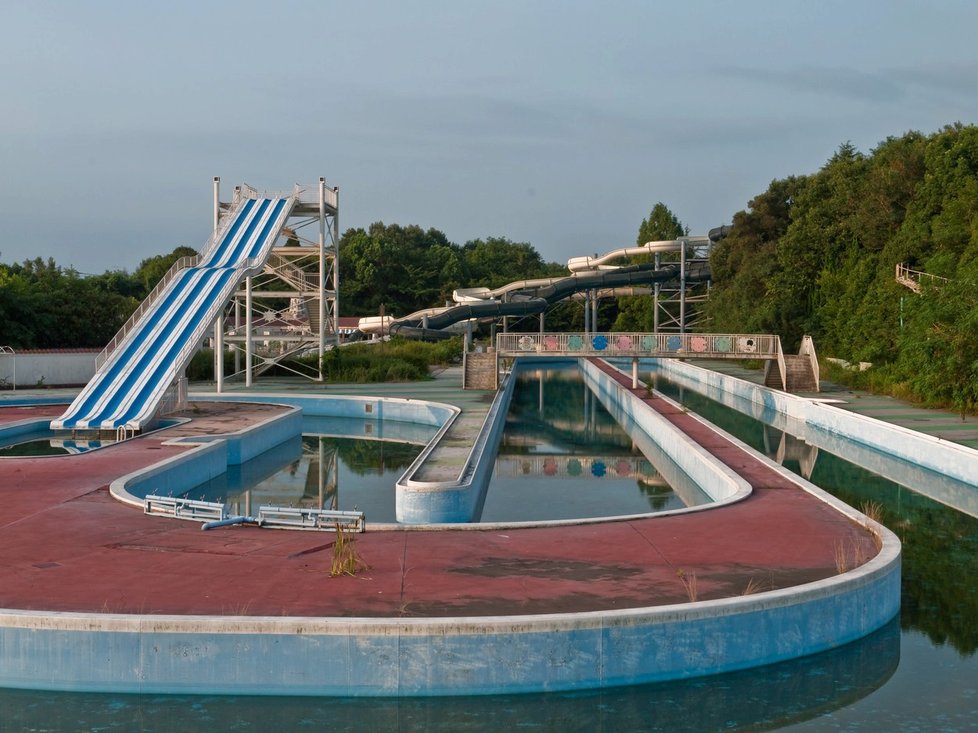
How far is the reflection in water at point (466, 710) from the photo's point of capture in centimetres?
802

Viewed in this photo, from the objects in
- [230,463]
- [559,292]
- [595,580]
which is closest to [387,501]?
[230,463]

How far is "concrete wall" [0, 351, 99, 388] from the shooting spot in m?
32.6

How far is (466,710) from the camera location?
324 inches

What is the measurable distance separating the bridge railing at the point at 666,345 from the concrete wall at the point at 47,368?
48.2 feet

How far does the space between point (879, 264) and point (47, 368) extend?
2906 cm

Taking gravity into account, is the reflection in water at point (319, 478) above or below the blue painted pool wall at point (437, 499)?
below

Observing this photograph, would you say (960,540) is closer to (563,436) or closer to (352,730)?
(352,730)

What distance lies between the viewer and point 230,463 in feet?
68.3

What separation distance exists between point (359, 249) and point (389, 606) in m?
65.5

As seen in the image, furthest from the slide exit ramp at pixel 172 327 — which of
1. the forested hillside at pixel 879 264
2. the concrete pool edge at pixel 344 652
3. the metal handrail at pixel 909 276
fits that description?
the metal handrail at pixel 909 276

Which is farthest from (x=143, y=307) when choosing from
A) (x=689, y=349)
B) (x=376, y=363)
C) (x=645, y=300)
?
(x=645, y=300)

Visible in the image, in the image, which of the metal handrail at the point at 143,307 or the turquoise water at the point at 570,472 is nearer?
the turquoise water at the point at 570,472

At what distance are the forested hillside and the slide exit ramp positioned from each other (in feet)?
60.1

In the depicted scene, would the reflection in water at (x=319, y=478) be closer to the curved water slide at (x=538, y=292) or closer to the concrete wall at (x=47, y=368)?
the concrete wall at (x=47, y=368)
